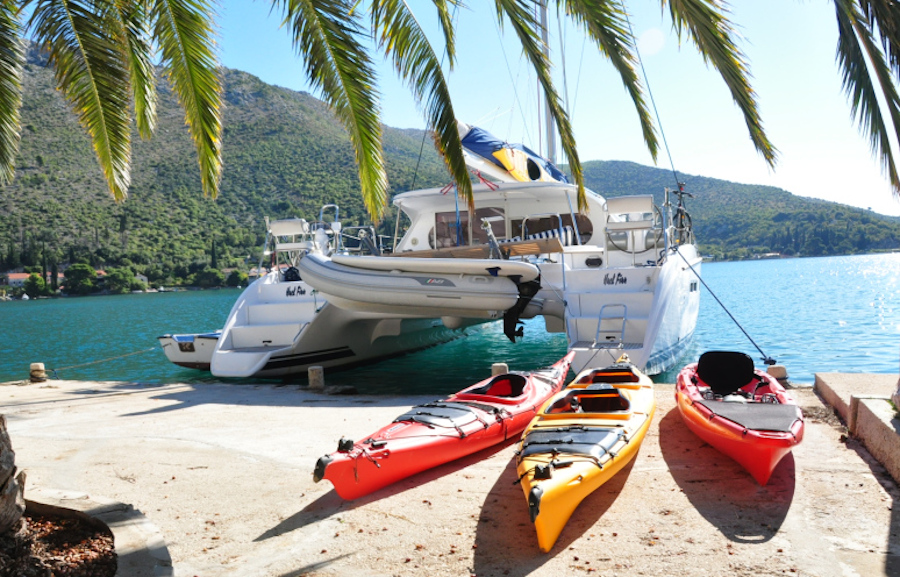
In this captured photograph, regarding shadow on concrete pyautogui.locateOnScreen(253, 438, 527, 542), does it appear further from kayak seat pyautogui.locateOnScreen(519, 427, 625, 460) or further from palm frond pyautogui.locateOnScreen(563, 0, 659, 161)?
palm frond pyautogui.locateOnScreen(563, 0, 659, 161)

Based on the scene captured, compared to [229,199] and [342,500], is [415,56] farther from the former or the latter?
[229,199]

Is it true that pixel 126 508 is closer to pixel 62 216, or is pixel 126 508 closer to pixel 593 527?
pixel 593 527

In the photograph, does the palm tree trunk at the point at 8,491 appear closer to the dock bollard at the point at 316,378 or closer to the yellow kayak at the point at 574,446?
the yellow kayak at the point at 574,446

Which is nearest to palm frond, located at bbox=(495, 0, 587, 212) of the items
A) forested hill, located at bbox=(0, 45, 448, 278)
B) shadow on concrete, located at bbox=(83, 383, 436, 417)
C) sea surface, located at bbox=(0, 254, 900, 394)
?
shadow on concrete, located at bbox=(83, 383, 436, 417)


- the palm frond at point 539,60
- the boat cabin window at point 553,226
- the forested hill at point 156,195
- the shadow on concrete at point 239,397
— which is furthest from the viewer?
the forested hill at point 156,195

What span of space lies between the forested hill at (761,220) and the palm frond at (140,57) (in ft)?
234

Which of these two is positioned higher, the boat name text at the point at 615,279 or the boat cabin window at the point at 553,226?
the boat cabin window at the point at 553,226

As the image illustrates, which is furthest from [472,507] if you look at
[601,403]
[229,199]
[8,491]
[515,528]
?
[229,199]

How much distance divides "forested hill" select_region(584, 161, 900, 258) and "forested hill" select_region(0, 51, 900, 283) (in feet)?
0.59

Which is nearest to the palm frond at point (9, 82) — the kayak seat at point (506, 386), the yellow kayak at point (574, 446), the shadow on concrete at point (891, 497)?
the yellow kayak at point (574, 446)

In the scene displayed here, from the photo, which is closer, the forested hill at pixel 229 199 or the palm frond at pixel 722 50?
the palm frond at pixel 722 50

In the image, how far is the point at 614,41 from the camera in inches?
169

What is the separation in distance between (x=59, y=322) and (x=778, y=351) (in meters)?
33.0

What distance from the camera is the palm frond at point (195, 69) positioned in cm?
466
